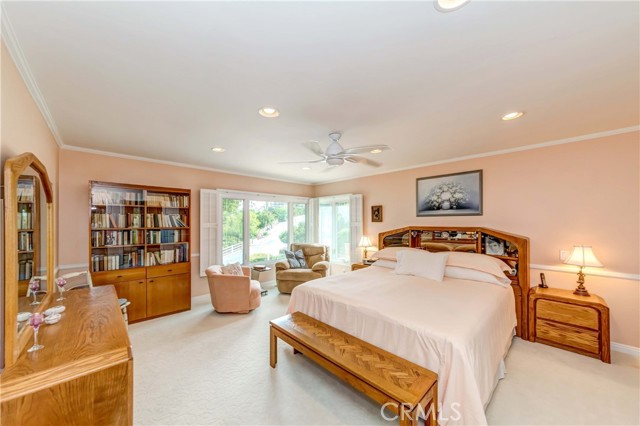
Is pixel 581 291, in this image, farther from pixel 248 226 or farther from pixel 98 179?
pixel 98 179

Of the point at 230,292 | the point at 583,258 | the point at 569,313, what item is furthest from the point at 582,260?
the point at 230,292

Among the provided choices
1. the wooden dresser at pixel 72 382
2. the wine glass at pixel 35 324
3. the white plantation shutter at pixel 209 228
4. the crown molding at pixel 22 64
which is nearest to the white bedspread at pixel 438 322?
the wooden dresser at pixel 72 382

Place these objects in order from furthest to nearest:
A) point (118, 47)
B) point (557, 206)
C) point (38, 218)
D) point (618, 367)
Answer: point (557, 206) < point (618, 367) < point (38, 218) < point (118, 47)

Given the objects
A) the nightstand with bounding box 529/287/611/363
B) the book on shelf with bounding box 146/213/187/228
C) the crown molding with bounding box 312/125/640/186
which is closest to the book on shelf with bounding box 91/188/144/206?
the book on shelf with bounding box 146/213/187/228

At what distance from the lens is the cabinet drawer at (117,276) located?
3.37 metres

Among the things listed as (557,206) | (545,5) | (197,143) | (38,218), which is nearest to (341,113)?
(545,5)

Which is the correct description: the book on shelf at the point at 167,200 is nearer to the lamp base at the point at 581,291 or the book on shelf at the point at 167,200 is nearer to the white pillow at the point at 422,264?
the white pillow at the point at 422,264

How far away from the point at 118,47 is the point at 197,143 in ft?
5.98

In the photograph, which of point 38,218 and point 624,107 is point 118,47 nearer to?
point 38,218

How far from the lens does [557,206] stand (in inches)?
123

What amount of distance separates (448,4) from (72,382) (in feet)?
8.08

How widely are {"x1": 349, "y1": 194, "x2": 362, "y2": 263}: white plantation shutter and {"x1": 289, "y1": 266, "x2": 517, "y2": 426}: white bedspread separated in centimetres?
218

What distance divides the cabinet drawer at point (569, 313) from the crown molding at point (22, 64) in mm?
4967

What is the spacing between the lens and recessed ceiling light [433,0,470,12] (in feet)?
3.67
